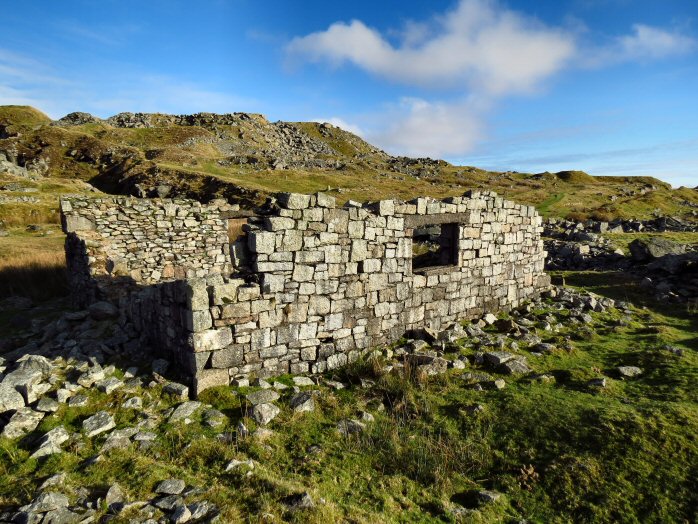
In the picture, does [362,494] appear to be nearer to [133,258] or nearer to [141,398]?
[141,398]

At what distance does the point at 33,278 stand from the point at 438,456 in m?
15.1

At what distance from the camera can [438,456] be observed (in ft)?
18.5

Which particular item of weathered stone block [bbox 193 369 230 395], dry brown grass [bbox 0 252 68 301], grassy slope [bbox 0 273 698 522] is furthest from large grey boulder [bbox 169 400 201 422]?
dry brown grass [bbox 0 252 68 301]

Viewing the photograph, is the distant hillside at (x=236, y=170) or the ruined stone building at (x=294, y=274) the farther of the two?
the distant hillside at (x=236, y=170)

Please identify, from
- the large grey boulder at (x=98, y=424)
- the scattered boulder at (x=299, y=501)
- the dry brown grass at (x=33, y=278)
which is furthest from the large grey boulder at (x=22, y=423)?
the dry brown grass at (x=33, y=278)

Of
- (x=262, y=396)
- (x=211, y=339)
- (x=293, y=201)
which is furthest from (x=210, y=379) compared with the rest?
(x=293, y=201)

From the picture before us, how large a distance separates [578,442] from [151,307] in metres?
8.14

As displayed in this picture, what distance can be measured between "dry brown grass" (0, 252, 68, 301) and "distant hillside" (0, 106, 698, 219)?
20.9 metres

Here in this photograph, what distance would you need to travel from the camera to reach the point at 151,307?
8.14 m

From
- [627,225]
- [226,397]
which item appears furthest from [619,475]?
[627,225]

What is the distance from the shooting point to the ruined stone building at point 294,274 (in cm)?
729

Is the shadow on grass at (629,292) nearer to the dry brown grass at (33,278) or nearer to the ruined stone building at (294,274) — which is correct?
the ruined stone building at (294,274)

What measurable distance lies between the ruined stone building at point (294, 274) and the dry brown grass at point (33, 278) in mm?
2122

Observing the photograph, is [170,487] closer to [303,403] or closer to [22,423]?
[303,403]
